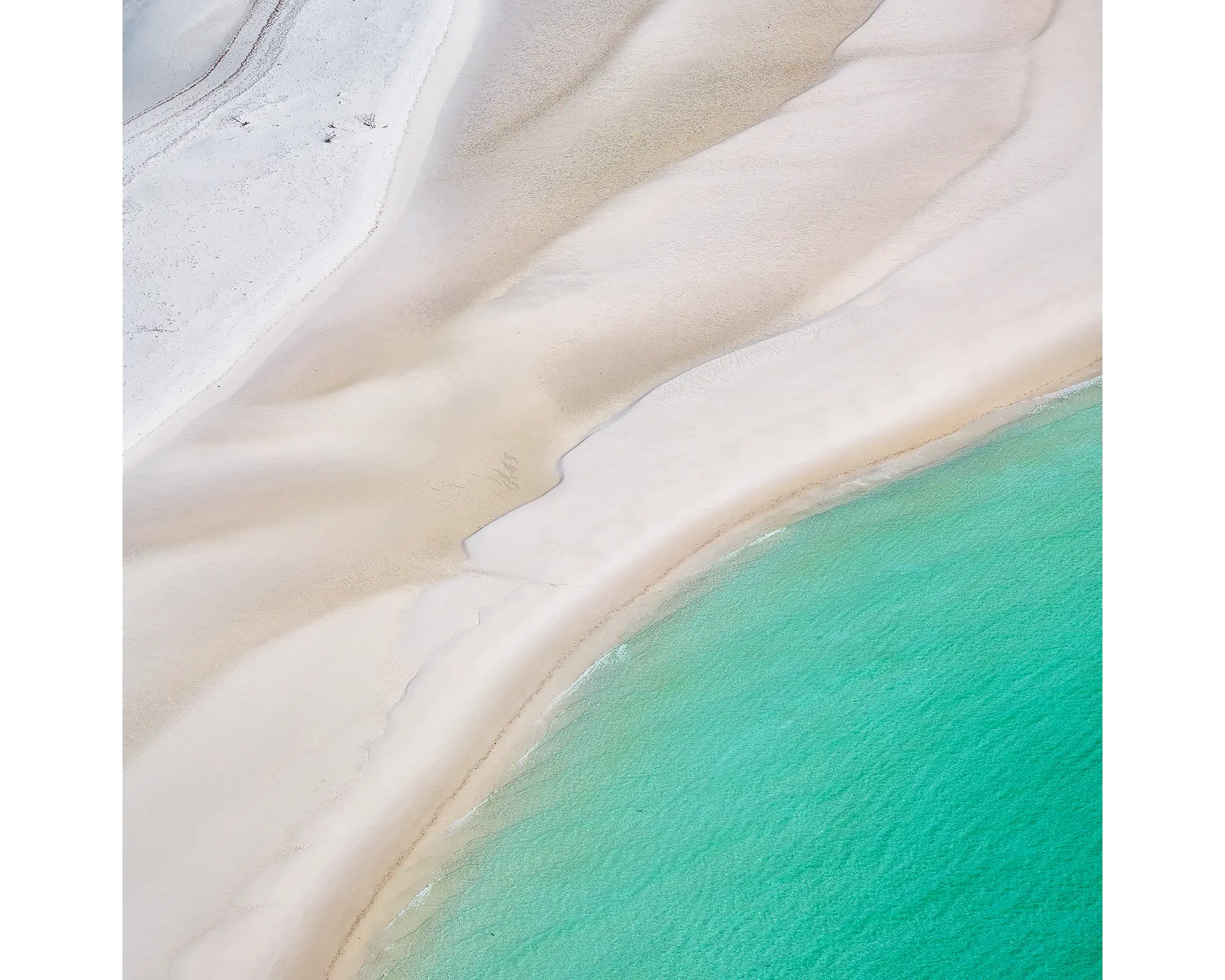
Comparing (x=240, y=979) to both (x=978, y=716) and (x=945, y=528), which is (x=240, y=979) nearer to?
(x=978, y=716)

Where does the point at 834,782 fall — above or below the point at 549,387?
below

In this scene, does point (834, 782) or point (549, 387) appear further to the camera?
point (549, 387)

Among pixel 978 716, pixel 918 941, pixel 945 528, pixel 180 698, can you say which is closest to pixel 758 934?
pixel 918 941

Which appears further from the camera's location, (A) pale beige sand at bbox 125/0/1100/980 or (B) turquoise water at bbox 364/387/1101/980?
(A) pale beige sand at bbox 125/0/1100/980

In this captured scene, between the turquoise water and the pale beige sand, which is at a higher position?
the pale beige sand
